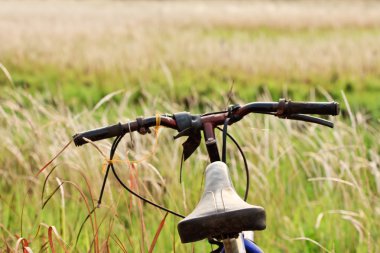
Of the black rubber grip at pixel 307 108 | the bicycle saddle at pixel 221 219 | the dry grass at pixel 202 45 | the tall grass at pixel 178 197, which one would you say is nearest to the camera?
the bicycle saddle at pixel 221 219

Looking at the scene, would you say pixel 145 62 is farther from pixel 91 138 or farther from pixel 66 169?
pixel 91 138

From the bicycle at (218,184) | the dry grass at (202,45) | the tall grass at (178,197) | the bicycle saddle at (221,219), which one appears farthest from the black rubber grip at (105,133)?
the dry grass at (202,45)

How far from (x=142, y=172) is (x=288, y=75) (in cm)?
520

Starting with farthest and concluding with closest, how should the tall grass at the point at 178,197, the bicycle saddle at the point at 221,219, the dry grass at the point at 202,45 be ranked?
the dry grass at the point at 202,45 < the tall grass at the point at 178,197 < the bicycle saddle at the point at 221,219

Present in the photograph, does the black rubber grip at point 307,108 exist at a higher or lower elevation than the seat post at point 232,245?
higher

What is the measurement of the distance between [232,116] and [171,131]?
354cm

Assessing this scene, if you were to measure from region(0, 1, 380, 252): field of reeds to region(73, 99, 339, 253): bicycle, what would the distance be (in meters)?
0.09

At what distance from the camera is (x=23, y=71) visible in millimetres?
10453

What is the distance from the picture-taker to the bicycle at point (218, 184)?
4.24 feet

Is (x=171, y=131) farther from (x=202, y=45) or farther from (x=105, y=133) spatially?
(x=202, y=45)

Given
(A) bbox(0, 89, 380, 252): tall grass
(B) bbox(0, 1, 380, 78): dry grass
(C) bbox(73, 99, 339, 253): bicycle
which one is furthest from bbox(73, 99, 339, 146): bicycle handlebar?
(B) bbox(0, 1, 380, 78): dry grass

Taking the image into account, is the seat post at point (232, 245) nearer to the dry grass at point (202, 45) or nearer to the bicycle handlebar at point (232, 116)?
the bicycle handlebar at point (232, 116)

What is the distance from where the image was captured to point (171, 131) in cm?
514

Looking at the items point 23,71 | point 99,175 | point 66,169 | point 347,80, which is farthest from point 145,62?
point 99,175
